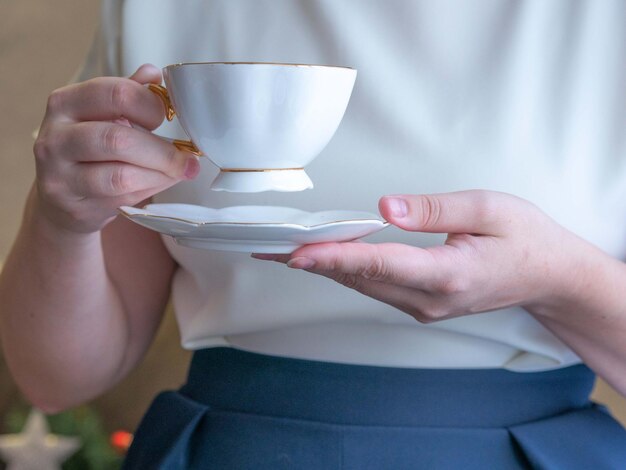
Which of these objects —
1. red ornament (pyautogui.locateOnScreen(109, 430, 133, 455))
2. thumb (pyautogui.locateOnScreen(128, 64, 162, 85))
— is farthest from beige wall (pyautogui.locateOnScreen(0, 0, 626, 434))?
thumb (pyautogui.locateOnScreen(128, 64, 162, 85))

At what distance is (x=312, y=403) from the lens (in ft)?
3.24

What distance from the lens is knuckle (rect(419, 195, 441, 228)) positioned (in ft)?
2.44

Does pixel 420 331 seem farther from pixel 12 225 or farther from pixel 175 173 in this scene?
pixel 12 225

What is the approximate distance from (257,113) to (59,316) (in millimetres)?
494

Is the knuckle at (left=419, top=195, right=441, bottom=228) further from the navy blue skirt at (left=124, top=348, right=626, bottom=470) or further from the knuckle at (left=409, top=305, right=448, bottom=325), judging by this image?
the navy blue skirt at (left=124, top=348, right=626, bottom=470)

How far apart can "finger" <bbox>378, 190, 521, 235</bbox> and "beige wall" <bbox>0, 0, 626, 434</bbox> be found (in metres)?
1.23

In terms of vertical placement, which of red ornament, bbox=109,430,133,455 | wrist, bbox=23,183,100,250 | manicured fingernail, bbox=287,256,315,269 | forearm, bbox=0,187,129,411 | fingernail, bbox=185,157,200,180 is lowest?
red ornament, bbox=109,430,133,455

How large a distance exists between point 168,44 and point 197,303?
1.02 ft

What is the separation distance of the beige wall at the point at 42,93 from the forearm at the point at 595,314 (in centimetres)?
112

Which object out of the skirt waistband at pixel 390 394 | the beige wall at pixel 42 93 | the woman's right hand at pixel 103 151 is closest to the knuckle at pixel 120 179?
the woman's right hand at pixel 103 151

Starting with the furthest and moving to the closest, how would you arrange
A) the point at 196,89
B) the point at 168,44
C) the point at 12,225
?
the point at 12,225 < the point at 168,44 < the point at 196,89

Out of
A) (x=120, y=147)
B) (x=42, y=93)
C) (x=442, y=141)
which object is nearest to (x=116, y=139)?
(x=120, y=147)

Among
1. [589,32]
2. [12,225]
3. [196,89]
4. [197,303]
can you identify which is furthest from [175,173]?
[12,225]

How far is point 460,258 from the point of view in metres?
0.76
